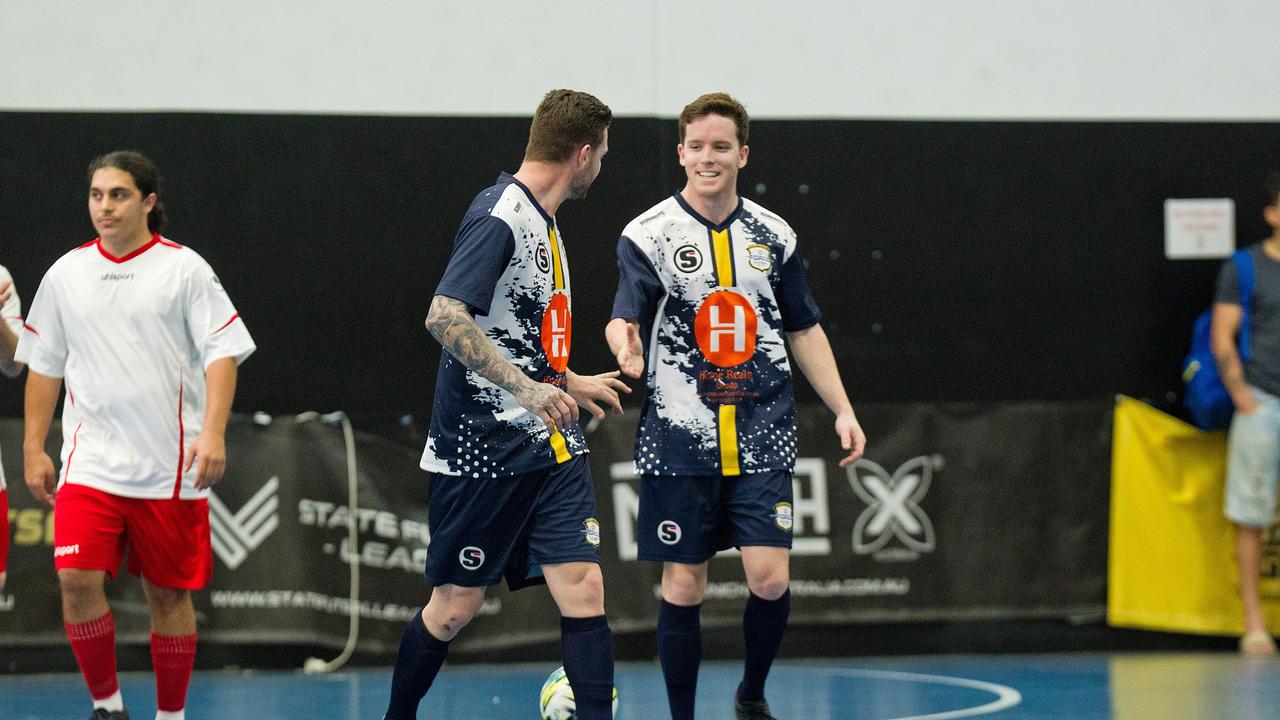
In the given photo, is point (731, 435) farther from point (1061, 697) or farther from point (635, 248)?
point (1061, 697)

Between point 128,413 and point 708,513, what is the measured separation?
2.04m

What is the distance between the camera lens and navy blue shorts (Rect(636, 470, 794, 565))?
521 centimetres

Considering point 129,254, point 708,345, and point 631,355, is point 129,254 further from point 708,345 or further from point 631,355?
point 708,345

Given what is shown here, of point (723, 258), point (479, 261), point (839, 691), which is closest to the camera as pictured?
point (479, 261)

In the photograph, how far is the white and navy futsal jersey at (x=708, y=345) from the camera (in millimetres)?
5227

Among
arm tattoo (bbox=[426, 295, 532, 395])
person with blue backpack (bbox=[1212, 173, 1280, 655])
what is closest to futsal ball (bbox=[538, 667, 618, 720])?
arm tattoo (bbox=[426, 295, 532, 395])

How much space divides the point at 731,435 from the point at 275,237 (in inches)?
143

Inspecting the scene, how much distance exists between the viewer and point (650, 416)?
5336 millimetres

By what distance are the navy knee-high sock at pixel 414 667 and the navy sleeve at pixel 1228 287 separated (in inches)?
203

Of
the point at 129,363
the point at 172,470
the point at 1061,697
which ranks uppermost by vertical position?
the point at 129,363

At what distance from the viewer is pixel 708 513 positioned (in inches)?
208

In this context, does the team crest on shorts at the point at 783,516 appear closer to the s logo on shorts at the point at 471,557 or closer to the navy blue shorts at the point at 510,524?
the navy blue shorts at the point at 510,524

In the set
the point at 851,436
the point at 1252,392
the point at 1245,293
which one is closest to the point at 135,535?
the point at 851,436

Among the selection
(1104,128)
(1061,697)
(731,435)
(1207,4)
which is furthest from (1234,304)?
(731,435)
